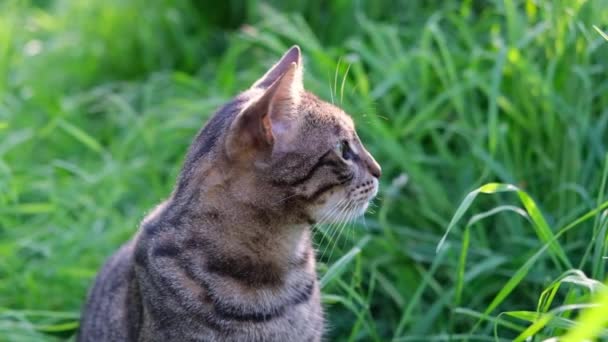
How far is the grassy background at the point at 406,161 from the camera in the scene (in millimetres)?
2154

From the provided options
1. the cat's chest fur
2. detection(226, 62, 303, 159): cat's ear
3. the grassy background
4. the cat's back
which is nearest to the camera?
detection(226, 62, 303, 159): cat's ear

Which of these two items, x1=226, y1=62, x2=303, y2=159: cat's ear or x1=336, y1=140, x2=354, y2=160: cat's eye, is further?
x1=336, y1=140, x2=354, y2=160: cat's eye

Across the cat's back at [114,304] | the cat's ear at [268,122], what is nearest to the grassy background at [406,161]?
the cat's back at [114,304]

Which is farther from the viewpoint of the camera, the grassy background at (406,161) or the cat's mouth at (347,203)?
the grassy background at (406,161)

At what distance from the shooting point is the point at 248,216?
165 centimetres

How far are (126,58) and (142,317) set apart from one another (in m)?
1.99

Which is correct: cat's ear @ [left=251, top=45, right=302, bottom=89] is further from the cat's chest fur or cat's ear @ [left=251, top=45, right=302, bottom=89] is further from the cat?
the cat's chest fur

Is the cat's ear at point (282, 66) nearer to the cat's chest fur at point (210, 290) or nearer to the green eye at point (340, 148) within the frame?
the green eye at point (340, 148)

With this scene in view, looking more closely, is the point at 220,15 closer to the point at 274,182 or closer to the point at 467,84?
the point at 467,84

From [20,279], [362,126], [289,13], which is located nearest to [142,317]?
[20,279]

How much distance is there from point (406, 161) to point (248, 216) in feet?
2.84

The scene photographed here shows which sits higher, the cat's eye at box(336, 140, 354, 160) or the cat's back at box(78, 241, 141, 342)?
Result: the cat's eye at box(336, 140, 354, 160)

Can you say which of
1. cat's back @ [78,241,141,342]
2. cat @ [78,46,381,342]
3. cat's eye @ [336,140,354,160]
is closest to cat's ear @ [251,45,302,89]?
cat @ [78,46,381,342]

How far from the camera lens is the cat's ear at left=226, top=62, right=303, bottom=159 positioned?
60.3 inches
